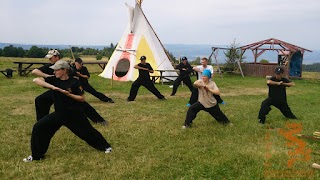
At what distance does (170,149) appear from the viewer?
19.8 ft

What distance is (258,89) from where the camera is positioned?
56.6ft

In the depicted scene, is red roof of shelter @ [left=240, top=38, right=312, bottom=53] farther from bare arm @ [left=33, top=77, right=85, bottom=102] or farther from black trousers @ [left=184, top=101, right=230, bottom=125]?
bare arm @ [left=33, top=77, right=85, bottom=102]

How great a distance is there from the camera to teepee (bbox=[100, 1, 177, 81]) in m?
18.7

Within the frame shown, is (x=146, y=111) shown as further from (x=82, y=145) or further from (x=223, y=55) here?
(x=223, y=55)

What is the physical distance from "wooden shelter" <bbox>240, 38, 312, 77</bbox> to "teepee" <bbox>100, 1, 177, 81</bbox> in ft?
26.0

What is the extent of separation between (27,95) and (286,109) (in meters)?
9.52

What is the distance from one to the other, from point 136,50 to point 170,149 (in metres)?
13.2

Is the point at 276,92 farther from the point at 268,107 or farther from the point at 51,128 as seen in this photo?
the point at 51,128

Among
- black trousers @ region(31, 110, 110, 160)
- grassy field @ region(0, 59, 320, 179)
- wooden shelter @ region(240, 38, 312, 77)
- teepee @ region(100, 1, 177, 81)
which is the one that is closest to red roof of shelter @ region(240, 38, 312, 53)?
wooden shelter @ region(240, 38, 312, 77)

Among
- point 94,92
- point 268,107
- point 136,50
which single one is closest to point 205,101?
point 268,107

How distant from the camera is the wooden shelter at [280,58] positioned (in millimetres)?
23436

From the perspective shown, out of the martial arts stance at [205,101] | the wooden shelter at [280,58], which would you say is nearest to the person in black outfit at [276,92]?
the martial arts stance at [205,101]

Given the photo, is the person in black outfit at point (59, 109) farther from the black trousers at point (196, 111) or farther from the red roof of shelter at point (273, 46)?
the red roof of shelter at point (273, 46)

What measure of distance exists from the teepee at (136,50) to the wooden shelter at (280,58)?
7.93 metres
